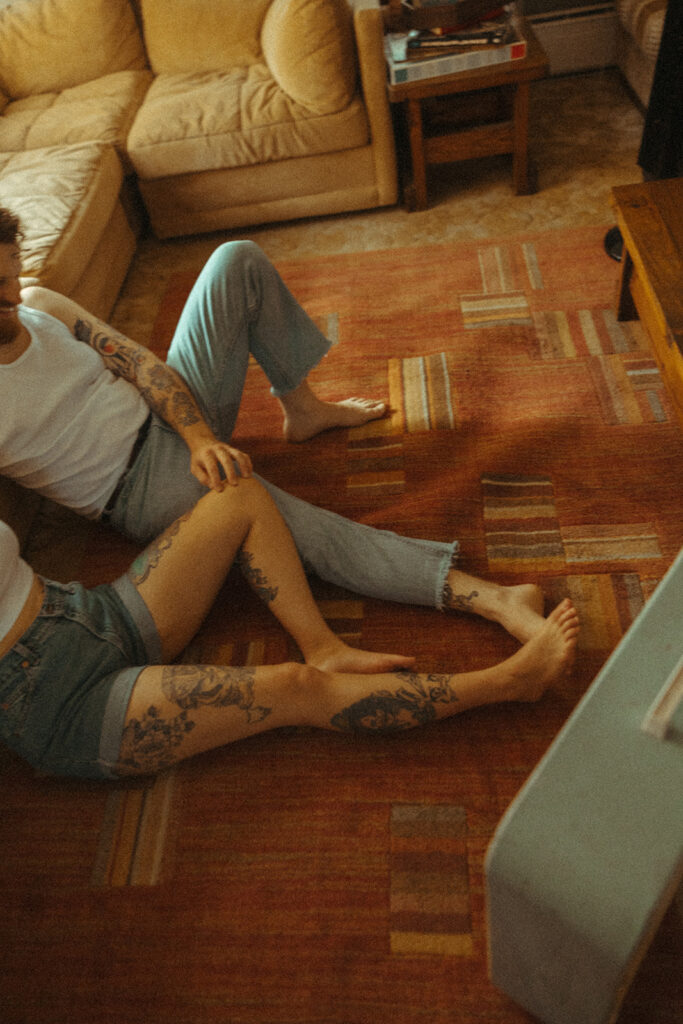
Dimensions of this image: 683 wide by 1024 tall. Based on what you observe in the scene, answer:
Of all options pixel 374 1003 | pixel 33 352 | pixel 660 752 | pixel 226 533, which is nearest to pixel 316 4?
pixel 33 352

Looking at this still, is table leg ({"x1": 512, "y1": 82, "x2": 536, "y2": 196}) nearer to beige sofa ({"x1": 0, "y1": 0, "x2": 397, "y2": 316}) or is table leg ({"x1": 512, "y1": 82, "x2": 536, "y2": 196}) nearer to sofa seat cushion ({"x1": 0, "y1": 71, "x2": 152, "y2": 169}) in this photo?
beige sofa ({"x1": 0, "y1": 0, "x2": 397, "y2": 316})

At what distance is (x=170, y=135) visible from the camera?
2320 mm

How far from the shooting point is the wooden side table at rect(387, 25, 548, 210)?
84.9 inches

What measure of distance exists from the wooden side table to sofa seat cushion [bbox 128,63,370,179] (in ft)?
0.56

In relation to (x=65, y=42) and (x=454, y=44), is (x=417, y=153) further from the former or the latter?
(x=65, y=42)

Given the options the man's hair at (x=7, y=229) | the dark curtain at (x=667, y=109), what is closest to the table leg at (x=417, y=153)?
the dark curtain at (x=667, y=109)

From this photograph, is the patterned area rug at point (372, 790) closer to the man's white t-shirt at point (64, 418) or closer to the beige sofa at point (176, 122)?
the man's white t-shirt at point (64, 418)

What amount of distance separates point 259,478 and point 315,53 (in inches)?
61.0

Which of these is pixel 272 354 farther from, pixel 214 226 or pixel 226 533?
pixel 214 226

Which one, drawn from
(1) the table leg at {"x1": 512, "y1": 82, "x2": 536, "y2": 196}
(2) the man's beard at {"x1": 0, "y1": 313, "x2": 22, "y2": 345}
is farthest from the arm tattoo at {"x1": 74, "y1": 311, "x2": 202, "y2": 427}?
(1) the table leg at {"x1": 512, "y1": 82, "x2": 536, "y2": 196}

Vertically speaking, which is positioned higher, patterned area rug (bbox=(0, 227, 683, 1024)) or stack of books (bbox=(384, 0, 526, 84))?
stack of books (bbox=(384, 0, 526, 84))

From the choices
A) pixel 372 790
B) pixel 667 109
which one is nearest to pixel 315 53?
pixel 667 109

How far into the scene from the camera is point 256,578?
4.25 ft

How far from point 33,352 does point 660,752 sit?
115 cm
